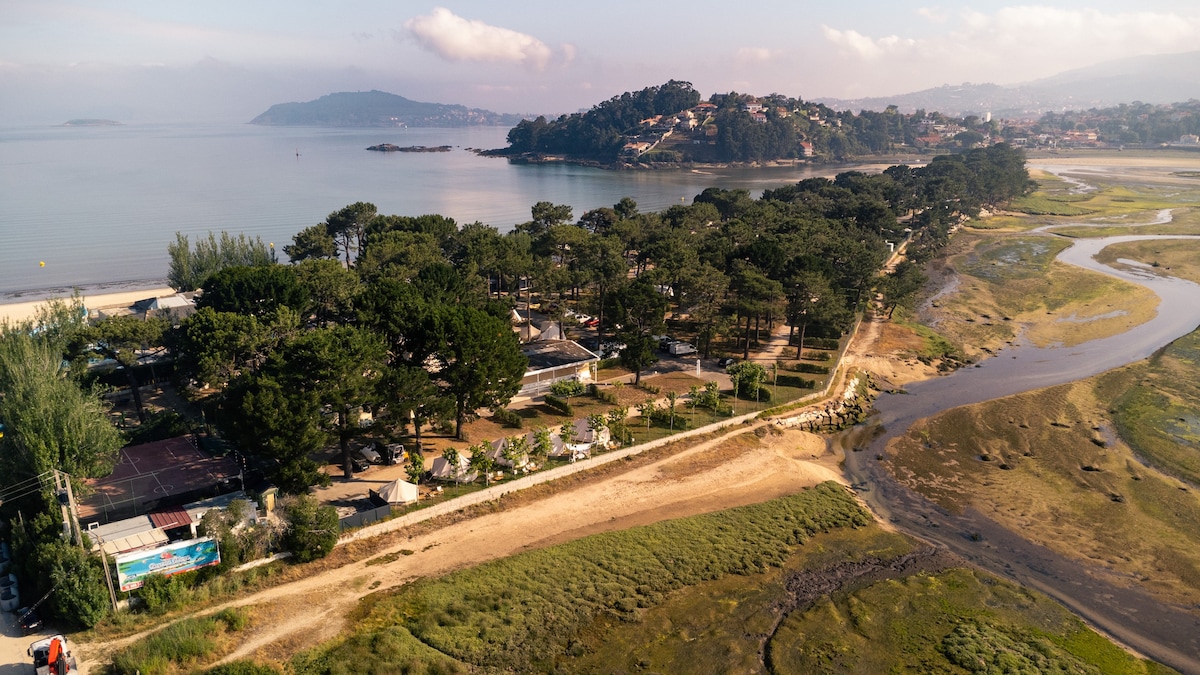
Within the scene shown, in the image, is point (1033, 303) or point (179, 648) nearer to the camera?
point (179, 648)

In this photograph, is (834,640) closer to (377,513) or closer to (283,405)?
(377,513)

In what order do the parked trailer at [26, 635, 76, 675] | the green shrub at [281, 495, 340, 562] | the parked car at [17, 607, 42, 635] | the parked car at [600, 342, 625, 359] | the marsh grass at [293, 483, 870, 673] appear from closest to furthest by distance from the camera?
the parked trailer at [26, 635, 76, 675] < the parked car at [17, 607, 42, 635] < the marsh grass at [293, 483, 870, 673] < the green shrub at [281, 495, 340, 562] < the parked car at [600, 342, 625, 359]

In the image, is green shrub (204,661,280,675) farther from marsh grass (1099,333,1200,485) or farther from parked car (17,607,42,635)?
marsh grass (1099,333,1200,485)

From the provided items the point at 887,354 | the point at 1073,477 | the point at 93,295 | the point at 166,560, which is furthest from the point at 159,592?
the point at 93,295

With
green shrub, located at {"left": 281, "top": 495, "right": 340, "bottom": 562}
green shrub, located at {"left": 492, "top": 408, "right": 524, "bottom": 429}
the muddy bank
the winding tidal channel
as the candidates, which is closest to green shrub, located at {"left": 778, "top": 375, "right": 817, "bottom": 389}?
the winding tidal channel

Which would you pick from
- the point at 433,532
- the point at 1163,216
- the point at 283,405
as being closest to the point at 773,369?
the point at 433,532

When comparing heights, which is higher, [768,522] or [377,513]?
[377,513]

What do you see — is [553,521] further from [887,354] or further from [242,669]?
[887,354]
